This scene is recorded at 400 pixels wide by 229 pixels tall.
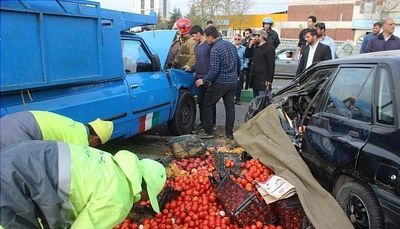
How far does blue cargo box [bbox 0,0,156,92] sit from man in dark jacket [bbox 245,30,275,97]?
3219 millimetres

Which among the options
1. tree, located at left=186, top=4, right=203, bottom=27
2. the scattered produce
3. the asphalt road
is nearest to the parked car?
the asphalt road

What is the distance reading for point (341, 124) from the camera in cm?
374

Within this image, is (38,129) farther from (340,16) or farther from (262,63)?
(340,16)

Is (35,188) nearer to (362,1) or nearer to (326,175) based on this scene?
(326,175)

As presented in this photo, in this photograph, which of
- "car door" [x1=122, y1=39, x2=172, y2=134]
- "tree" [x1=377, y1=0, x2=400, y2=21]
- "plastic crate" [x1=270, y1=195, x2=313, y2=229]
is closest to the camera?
"plastic crate" [x1=270, y1=195, x2=313, y2=229]

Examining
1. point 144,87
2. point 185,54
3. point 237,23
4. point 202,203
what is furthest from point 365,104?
point 237,23

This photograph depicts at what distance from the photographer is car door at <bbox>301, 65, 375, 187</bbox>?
11.4ft

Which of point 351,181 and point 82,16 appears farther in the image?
point 82,16

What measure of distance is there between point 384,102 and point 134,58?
12.3 feet

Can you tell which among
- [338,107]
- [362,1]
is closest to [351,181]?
[338,107]

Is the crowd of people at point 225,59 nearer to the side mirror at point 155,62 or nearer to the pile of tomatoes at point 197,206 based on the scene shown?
the side mirror at point 155,62

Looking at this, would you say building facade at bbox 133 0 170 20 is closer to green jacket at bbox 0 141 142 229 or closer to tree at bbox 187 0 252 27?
tree at bbox 187 0 252 27

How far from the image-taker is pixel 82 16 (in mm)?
4539

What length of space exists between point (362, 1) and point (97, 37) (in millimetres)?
43812
